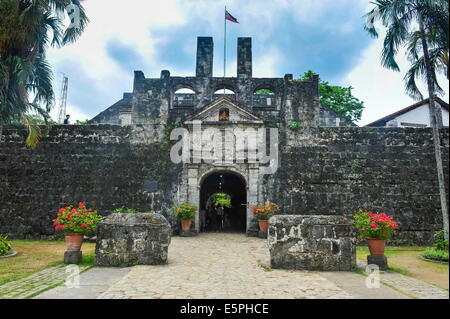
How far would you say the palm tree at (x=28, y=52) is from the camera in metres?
9.05

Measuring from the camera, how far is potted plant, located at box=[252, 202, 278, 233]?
11008 millimetres

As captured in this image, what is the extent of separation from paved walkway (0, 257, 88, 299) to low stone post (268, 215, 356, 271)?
3.97 metres

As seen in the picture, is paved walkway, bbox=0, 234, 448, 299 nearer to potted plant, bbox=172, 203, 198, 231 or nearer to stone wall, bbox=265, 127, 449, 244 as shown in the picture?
potted plant, bbox=172, 203, 198, 231

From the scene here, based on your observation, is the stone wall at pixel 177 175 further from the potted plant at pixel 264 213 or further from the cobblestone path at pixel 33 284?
the cobblestone path at pixel 33 284

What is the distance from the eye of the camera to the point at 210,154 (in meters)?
12.1

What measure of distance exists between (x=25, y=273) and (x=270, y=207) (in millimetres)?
7755

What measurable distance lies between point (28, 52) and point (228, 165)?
8.09 meters

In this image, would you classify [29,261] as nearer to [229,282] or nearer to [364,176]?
[229,282]

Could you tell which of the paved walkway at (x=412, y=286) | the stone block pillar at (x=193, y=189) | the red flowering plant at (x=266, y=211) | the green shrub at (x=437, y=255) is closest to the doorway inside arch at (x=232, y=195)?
the stone block pillar at (x=193, y=189)

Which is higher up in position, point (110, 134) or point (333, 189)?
point (110, 134)

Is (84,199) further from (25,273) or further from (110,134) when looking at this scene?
(25,273)

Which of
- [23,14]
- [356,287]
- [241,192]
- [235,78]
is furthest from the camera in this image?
[241,192]

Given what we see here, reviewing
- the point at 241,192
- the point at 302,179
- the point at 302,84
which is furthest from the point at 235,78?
the point at 241,192

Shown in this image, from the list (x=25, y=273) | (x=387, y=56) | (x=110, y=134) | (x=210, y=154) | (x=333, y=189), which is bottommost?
(x=25, y=273)
